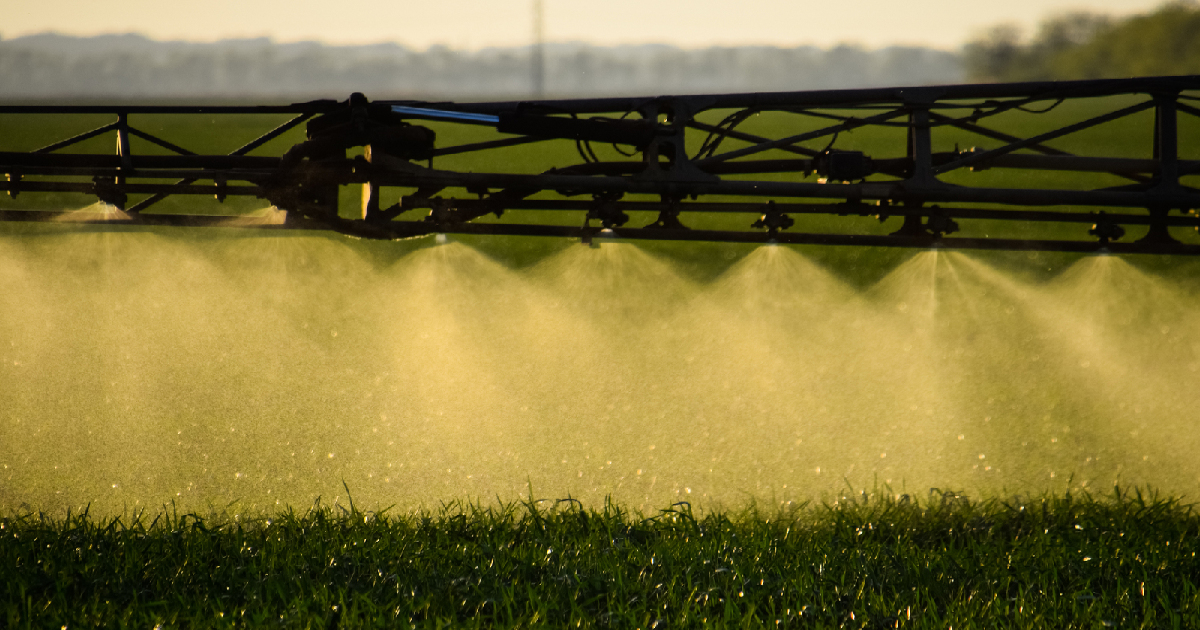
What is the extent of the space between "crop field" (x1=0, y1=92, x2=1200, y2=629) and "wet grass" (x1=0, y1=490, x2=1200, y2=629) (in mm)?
28

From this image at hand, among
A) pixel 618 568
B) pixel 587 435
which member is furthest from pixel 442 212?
pixel 587 435

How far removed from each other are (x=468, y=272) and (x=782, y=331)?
224 inches

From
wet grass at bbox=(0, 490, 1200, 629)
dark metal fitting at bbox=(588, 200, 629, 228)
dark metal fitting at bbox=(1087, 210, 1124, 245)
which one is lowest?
wet grass at bbox=(0, 490, 1200, 629)

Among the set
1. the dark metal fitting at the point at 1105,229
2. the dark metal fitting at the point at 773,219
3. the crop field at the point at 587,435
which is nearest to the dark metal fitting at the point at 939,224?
the crop field at the point at 587,435

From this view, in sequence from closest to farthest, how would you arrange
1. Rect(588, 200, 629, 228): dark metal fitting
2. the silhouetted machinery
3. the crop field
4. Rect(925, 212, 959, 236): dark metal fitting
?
the crop field
the silhouetted machinery
Rect(925, 212, 959, 236): dark metal fitting
Rect(588, 200, 629, 228): dark metal fitting

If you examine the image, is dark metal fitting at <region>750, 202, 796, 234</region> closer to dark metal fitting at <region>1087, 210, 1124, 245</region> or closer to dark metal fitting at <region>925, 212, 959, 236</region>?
dark metal fitting at <region>925, 212, 959, 236</region>

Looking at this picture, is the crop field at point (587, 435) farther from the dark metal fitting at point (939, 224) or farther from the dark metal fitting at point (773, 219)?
the dark metal fitting at point (773, 219)

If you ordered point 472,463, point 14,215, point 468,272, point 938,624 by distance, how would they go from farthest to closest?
point 468,272
point 472,463
point 14,215
point 938,624

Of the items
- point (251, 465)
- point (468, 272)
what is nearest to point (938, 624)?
point (251, 465)

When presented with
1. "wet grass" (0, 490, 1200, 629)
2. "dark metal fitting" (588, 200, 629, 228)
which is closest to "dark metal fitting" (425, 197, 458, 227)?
"dark metal fitting" (588, 200, 629, 228)

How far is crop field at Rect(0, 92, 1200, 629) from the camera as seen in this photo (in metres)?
5.21

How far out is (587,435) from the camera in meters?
9.09

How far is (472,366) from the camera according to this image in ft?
35.4

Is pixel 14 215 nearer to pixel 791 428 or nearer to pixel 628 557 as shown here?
pixel 628 557
